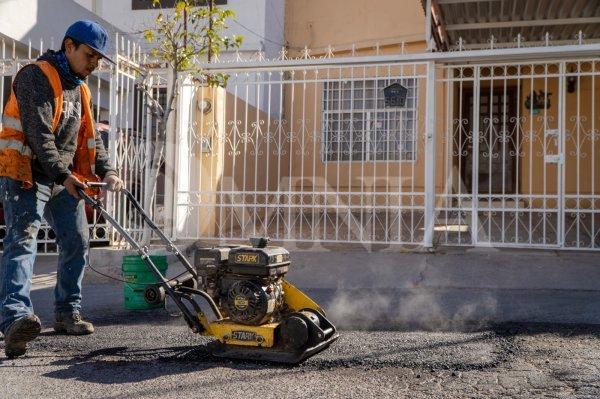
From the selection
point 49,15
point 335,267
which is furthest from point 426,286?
point 49,15

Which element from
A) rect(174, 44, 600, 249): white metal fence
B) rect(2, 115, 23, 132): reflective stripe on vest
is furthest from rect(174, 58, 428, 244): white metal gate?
rect(2, 115, 23, 132): reflective stripe on vest

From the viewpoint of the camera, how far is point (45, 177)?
14.6 feet

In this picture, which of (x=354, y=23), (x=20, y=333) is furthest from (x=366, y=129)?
(x=20, y=333)

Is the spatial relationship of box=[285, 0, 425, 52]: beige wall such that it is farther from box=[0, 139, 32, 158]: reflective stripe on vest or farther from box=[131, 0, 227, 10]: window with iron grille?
box=[0, 139, 32, 158]: reflective stripe on vest

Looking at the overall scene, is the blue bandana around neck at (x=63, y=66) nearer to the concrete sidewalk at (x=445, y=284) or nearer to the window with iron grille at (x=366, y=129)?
the concrete sidewalk at (x=445, y=284)

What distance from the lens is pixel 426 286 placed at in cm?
666

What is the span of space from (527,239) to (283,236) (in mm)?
3244

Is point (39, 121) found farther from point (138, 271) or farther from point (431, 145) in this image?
point (431, 145)

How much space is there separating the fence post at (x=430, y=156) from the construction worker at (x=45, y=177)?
431 cm

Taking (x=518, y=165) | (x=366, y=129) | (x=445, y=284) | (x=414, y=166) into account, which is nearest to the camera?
(x=445, y=284)

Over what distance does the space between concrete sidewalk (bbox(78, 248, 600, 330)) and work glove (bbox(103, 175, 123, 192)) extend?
75.5 inches

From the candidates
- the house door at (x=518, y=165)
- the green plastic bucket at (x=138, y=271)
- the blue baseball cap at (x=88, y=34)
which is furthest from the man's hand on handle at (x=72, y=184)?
the house door at (x=518, y=165)

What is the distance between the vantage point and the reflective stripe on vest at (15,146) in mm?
4297

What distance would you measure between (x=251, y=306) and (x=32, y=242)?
5.20 feet
